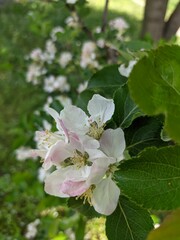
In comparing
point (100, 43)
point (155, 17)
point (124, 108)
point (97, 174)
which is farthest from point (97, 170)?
point (155, 17)

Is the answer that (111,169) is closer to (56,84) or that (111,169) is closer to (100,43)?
(100,43)

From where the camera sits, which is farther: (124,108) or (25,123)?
(25,123)

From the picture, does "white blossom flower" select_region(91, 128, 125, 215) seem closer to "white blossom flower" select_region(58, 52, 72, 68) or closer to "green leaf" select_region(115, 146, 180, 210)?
"green leaf" select_region(115, 146, 180, 210)

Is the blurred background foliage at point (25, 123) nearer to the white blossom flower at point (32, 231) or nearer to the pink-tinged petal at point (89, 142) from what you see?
the white blossom flower at point (32, 231)

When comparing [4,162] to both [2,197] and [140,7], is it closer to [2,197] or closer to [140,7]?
[2,197]

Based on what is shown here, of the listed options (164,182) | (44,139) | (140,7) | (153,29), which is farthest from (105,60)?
(140,7)

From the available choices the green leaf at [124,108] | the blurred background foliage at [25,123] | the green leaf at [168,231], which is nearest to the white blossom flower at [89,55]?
the blurred background foliage at [25,123]
